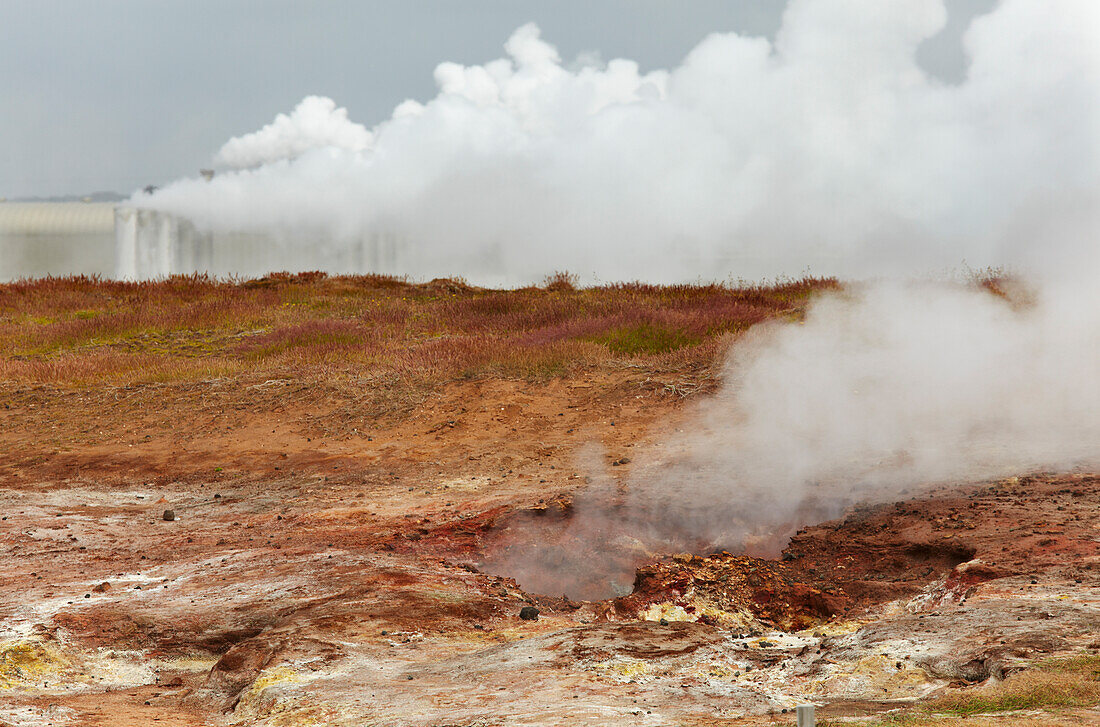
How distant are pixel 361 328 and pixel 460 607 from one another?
10182 mm

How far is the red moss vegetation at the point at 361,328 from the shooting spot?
11.8 meters

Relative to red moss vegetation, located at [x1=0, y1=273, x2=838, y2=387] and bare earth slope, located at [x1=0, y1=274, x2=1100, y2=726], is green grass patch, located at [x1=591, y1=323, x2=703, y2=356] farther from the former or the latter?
bare earth slope, located at [x1=0, y1=274, x2=1100, y2=726]

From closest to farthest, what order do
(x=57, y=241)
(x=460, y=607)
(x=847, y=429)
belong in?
(x=460, y=607)
(x=847, y=429)
(x=57, y=241)

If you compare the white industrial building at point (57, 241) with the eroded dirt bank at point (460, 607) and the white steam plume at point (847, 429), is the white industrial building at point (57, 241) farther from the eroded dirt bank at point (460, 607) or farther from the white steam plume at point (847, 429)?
the white steam plume at point (847, 429)

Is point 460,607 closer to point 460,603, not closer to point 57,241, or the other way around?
point 460,603

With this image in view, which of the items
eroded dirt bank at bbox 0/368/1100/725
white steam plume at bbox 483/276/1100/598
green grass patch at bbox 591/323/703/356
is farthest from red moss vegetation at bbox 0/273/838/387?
eroded dirt bank at bbox 0/368/1100/725

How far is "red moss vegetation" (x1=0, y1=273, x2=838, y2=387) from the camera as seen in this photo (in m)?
11.8

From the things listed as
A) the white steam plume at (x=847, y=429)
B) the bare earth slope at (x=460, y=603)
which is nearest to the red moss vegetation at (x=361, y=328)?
the white steam plume at (x=847, y=429)

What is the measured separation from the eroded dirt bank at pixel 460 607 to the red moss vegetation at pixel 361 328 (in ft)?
11.0

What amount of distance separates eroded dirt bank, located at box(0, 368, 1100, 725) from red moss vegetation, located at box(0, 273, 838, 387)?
132 inches

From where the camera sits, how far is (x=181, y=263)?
2986cm

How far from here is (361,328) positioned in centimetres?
1459

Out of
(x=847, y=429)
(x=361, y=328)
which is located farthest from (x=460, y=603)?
(x=361, y=328)

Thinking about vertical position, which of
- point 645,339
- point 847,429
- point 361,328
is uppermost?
point 361,328
